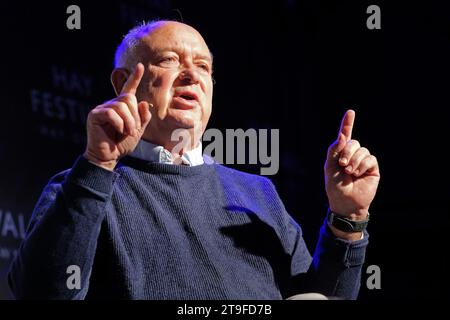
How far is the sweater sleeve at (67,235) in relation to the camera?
101 cm

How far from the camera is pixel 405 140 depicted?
9.33ft

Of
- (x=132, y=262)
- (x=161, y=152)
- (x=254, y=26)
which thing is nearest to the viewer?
(x=132, y=262)

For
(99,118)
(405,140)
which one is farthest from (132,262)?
(405,140)

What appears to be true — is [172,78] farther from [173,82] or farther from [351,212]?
[351,212]

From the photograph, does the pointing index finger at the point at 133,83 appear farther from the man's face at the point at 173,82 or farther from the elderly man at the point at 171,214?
the man's face at the point at 173,82

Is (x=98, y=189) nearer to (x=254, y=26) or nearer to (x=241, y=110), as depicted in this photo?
(x=241, y=110)

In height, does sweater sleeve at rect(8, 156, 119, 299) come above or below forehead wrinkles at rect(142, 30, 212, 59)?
below

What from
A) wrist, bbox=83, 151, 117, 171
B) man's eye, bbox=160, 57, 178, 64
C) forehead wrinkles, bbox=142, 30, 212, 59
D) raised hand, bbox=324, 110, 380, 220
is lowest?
raised hand, bbox=324, 110, 380, 220

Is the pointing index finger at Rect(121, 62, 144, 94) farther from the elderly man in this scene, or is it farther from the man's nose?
the man's nose

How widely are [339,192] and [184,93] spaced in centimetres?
45

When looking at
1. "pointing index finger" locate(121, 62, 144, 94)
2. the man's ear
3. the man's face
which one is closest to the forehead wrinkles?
the man's face

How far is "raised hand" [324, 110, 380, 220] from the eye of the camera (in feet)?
4.23

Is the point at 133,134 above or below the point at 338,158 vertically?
above

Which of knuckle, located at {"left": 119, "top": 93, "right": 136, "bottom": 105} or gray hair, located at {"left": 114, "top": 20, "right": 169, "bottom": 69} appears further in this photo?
gray hair, located at {"left": 114, "top": 20, "right": 169, "bottom": 69}
